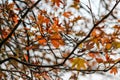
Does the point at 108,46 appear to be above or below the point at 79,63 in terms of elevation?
above

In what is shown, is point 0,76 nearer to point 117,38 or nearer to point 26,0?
point 26,0

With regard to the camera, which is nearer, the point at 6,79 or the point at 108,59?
the point at 108,59

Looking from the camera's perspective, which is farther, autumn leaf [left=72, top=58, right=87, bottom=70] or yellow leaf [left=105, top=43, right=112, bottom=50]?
yellow leaf [left=105, top=43, right=112, bottom=50]

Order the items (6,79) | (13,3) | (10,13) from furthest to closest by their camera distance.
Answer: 1. (6,79)
2. (13,3)
3. (10,13)

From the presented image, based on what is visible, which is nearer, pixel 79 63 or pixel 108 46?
pixel 79 63

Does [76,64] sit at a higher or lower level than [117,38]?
lower

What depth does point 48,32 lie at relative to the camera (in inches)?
90.4

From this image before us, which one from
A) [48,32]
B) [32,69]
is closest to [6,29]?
[32,69]

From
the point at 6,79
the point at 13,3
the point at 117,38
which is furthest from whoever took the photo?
the point at 6,79

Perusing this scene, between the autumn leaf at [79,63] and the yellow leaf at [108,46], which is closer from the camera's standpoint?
the autumn leaf at [79,63]

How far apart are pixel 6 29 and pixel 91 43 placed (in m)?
1.56

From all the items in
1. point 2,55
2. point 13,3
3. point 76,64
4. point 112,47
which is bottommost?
point 76,64

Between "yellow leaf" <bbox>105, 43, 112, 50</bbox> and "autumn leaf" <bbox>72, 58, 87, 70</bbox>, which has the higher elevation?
"yellow leaf" <bbox>105, 43, 112, 50</bbox>

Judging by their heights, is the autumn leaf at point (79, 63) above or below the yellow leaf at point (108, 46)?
below
